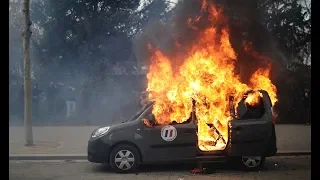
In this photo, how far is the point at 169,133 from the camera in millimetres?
7453

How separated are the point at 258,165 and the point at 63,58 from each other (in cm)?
1156

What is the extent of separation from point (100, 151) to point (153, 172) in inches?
48.6

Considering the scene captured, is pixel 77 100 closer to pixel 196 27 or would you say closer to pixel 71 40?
pixel 71 40

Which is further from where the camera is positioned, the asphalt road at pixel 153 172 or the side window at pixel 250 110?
the side window at pixel 250 110

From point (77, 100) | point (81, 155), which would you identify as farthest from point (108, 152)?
point (77, 100)

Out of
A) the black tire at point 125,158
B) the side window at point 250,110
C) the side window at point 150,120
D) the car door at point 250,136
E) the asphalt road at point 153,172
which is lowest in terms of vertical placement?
the asphalt road at point 153,172

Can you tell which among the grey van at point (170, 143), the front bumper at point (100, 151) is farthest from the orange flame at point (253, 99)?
the front bumper at point (100, 151)

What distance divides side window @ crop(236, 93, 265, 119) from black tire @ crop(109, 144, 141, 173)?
7.90 feet

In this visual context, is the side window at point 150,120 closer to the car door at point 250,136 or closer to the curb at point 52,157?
the car door at point 250,136

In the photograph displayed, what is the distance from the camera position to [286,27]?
48.6 feet

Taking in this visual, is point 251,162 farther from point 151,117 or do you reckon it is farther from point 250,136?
point 151,117

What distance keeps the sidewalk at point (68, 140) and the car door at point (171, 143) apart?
298 cm

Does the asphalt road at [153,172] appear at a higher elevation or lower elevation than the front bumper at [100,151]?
lower

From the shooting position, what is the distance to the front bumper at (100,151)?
755cm
